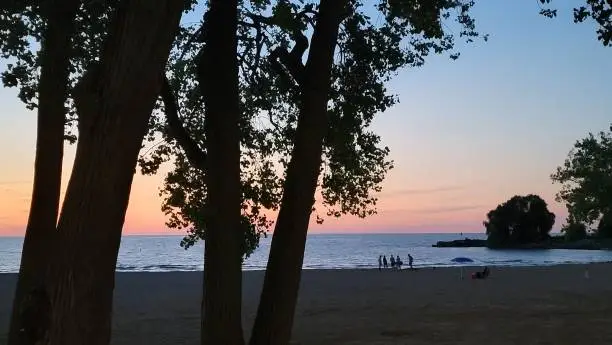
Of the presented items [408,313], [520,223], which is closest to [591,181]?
[408,313]

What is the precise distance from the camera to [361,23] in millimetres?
9562

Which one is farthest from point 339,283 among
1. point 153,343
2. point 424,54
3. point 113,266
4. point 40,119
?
point 113,266

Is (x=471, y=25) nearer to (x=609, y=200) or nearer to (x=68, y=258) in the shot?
(x=68, y=258)

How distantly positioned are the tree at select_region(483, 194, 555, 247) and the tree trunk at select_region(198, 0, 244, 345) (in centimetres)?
14585

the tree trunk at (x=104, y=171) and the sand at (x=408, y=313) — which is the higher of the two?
the tree trunk at (x=104, y=171)

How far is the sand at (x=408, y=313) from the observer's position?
15.9 meters

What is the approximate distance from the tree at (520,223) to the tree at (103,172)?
148745 millimetres

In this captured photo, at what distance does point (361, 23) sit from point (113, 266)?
6.08 metres

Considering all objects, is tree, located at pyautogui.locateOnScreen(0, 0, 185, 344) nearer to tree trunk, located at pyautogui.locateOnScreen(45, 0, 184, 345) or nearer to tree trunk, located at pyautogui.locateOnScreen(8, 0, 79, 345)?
tree trunk, located at pyautogui.locateOnScreen(45, 0, 184, 345)

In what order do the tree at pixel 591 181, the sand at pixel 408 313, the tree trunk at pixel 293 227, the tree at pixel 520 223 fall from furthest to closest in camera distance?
the tree at pixel 520 223 → the tree at pixel 591 181 → the sand at pixel 408 313 → the tree trunk at pixel 293 227

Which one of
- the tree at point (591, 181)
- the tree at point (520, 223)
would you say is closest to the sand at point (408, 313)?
the tree at point (591, 181)

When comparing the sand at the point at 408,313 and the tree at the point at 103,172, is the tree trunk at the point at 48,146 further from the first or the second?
the sand at the point at 408,313

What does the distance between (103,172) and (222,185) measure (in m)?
2.97

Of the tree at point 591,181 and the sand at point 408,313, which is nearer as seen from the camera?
the sand at point 408,313
